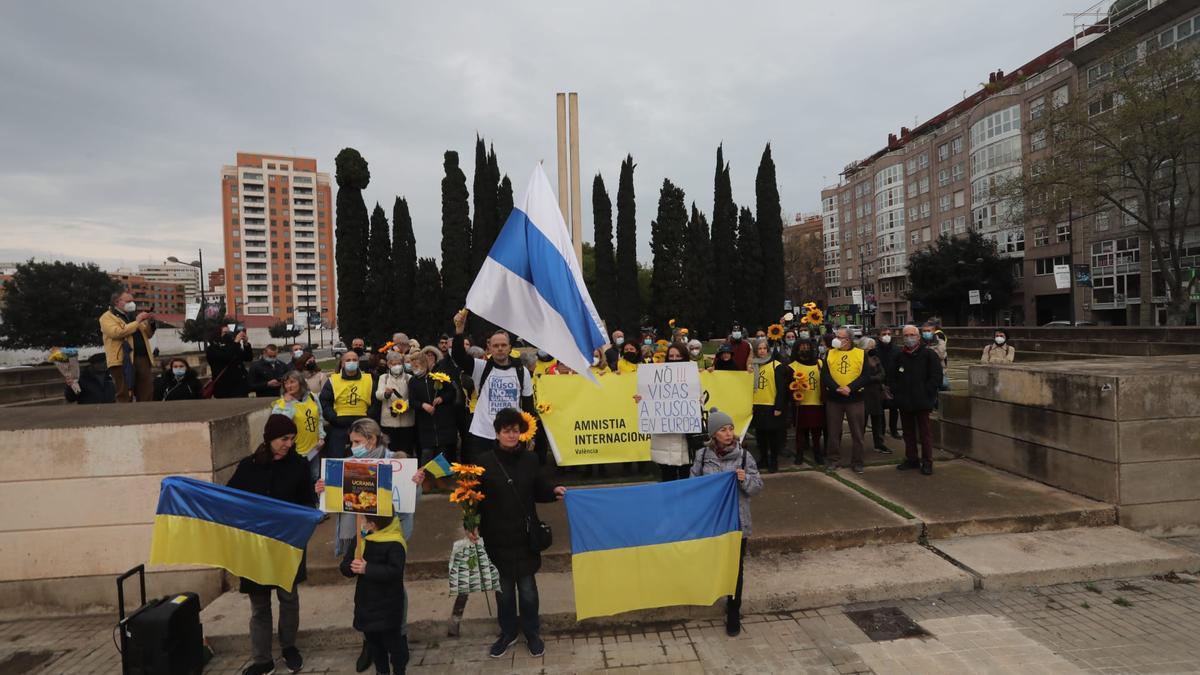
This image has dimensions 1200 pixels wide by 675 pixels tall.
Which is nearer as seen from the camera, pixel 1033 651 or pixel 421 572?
pixel 1033 651

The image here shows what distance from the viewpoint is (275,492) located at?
440cm

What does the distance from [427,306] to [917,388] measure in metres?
36.5

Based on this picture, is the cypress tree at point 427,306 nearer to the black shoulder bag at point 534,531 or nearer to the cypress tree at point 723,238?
the cypress tree at point 723,238

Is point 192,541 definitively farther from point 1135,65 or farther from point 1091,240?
point 1091,240

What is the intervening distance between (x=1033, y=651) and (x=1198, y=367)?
4.75m

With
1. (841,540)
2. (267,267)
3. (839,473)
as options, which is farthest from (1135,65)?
(267,267)

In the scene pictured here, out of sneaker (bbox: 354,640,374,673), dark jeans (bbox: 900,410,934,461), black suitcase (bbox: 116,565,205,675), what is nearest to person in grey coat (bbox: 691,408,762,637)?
sneaker (bbox: 354,640,374,673)

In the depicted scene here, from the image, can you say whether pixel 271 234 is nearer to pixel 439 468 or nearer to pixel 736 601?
pixel 439 468

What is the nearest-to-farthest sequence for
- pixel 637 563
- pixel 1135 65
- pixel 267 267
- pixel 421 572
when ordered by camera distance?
pixel 637 563
pixel 421 572
pixel 1135 65
pixel 267 267

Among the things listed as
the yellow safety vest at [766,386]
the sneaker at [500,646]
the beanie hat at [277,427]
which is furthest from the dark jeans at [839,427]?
the beanie hat at [277,427]

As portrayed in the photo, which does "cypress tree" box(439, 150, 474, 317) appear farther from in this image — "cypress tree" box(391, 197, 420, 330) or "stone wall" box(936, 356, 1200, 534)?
"stone wall" box(936, 356, 1200, 534)

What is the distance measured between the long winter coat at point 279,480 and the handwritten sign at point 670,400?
3.06 meters

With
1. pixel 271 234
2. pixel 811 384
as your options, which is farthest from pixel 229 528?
pixel 271 234

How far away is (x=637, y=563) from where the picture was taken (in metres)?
4.51
